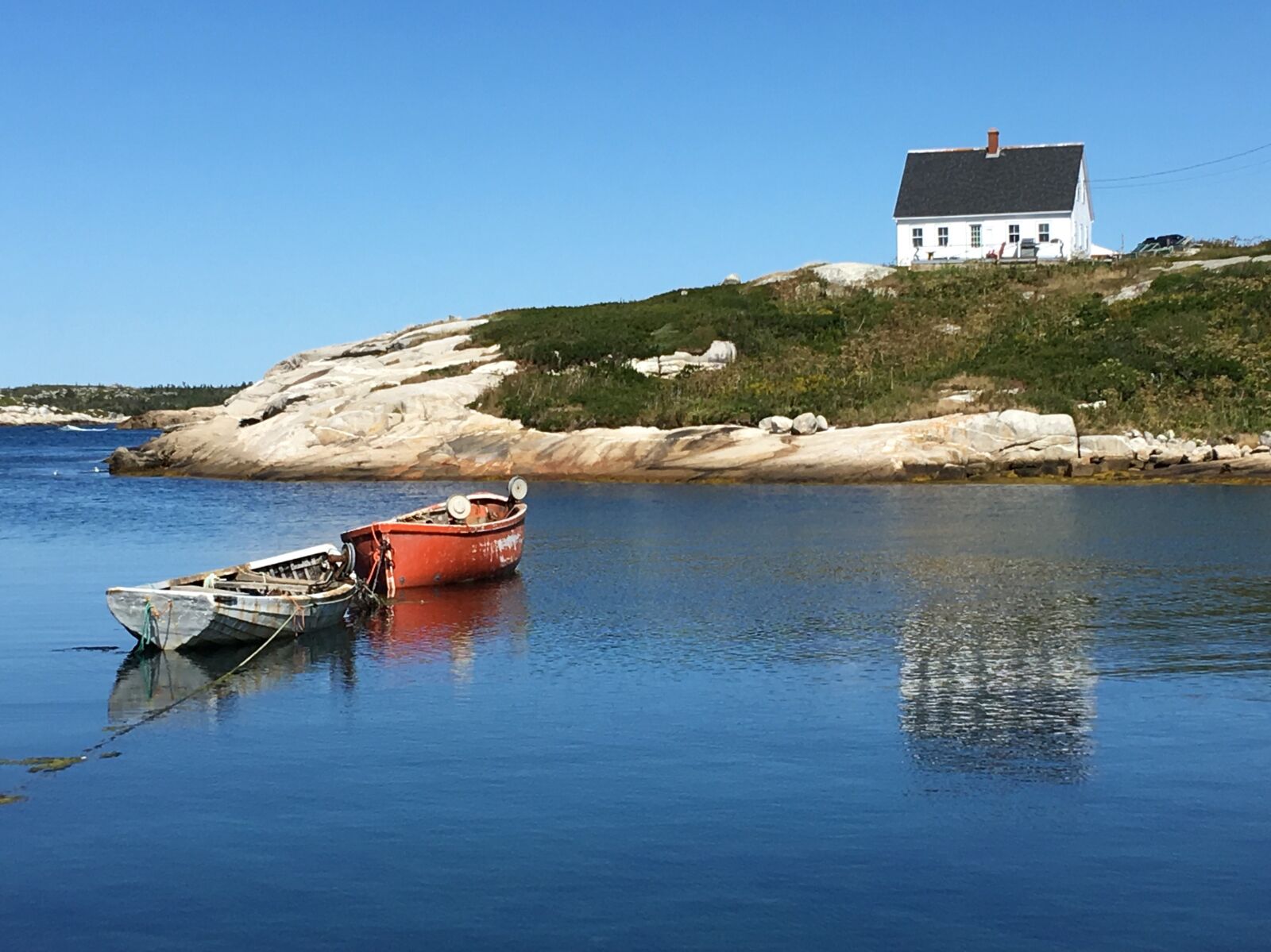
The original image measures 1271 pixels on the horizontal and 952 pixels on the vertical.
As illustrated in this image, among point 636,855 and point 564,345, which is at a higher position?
point 564,345

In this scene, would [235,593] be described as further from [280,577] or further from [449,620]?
[449,620]

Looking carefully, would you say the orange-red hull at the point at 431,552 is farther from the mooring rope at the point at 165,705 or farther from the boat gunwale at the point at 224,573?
the mooring rope at the point at 165,705

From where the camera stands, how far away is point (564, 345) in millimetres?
80188

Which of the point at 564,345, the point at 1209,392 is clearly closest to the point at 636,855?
the point at 1209,392

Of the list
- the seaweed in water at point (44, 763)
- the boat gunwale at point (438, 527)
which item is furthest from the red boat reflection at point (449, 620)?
the seaweed in water at point (44, 763)

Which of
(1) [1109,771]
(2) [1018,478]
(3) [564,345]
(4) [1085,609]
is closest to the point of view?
(1) [1109,771]

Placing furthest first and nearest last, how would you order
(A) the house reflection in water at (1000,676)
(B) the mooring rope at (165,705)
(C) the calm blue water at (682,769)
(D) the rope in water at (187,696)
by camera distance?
(D) the rope in water at (187,696), (B) the mooring rope at (165,705), (A) the house reflection in water at (1000,676), (C) the calm blue water at (682,769)

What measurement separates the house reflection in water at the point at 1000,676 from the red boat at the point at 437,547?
1094 centimetres

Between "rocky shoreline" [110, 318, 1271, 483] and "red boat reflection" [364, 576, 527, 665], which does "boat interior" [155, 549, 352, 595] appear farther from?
"rocky shoreline" [110, 318, 1271, 483]

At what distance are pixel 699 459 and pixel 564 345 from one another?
59.4 ft

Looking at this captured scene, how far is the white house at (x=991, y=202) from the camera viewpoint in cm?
9306

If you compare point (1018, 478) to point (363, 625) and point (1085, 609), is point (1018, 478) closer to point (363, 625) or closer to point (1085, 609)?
point (1085, 609)

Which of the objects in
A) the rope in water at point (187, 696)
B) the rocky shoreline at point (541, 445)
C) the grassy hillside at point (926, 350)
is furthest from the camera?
the grassy hillside at point (926, 350)

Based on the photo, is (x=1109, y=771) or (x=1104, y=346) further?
(x=1104, y=346)
